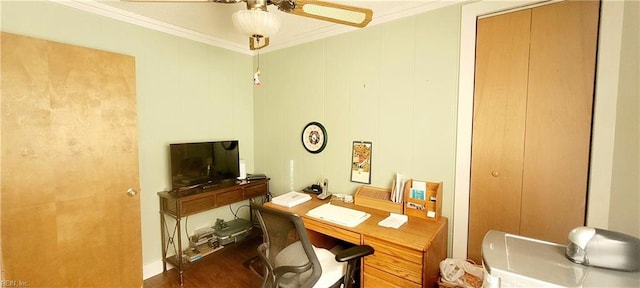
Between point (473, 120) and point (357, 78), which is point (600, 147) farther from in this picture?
point (357, 78)

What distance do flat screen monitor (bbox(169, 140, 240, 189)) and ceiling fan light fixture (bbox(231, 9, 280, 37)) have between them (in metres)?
1.46

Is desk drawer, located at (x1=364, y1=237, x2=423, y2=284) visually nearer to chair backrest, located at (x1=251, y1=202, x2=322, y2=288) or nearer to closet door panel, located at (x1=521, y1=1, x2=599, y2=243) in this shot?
chair backrest, located at (x1=251, y1=202, x2=322, y2=288)

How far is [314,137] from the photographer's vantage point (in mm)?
2629

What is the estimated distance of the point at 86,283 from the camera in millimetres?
1864

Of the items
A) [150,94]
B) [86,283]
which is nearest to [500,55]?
[150,94]

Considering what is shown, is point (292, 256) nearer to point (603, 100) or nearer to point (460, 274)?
point (460, 274)

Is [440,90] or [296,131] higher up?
[440,90]

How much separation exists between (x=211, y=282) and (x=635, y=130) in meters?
2.89

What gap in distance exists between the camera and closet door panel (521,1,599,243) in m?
1.44

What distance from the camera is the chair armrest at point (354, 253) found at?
1395 mm

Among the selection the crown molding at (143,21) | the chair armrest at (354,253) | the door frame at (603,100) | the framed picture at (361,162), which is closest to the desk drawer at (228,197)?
the framed picture at (361,162)

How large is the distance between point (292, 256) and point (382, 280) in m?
0.62

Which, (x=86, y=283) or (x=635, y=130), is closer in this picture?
(x=635, y=130)

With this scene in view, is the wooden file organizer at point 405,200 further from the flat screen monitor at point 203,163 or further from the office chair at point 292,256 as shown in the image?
the flat screen monitor at point 203,163
